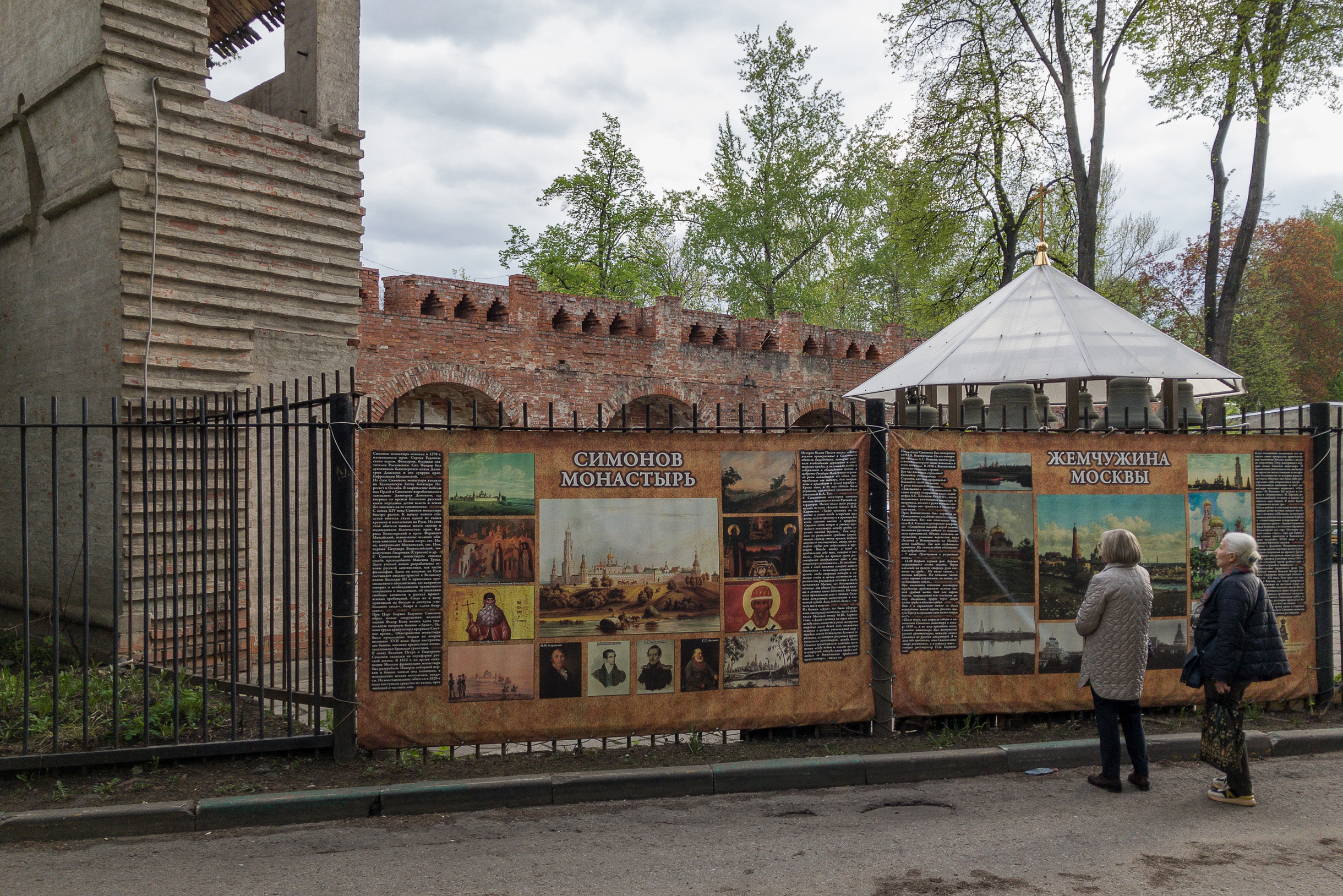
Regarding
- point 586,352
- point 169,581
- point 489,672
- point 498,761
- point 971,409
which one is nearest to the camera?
point 489,672

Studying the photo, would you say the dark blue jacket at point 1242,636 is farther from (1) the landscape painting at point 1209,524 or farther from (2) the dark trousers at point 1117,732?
(1) the landscape painting at point 1209,524

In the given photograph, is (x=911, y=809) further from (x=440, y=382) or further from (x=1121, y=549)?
(x=440, y=382)

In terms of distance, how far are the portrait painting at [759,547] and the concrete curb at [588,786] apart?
119cm

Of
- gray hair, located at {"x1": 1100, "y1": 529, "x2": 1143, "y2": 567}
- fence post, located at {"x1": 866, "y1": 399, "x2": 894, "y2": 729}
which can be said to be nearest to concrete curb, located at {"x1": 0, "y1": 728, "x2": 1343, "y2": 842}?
fence post, located at {"x1": 866, "y1": 399, "x2": 894, "y2": 729}

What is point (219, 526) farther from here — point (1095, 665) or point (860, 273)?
point (860, 273)

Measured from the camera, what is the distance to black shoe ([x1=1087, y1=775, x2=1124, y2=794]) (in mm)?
5234

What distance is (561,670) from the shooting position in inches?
218

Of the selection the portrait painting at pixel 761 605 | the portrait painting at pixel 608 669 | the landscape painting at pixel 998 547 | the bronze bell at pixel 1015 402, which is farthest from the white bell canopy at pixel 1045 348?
the portrait painting at pixel 608 669

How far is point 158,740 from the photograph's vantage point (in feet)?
18.7

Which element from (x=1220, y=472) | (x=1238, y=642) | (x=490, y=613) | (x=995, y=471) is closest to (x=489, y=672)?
(x=490, y=613)

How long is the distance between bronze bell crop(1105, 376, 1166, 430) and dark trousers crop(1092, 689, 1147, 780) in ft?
17.4

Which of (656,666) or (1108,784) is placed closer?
(1108,784)

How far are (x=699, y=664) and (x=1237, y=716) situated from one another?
3113 millimetres

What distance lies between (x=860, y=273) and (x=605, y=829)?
3419cm
